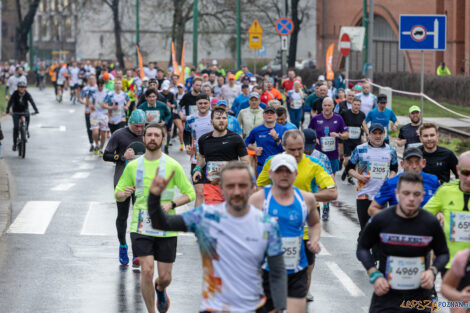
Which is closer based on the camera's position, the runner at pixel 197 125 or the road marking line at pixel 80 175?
the runner at pixel 197 125

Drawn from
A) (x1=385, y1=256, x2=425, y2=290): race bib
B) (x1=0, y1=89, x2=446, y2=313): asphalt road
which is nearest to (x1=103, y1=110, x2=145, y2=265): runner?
(x1=0, y1=89, x2=446, y2=313): asphalt road

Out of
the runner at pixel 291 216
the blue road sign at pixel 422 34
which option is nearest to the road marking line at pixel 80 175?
the blue road sign at pixel 422 34

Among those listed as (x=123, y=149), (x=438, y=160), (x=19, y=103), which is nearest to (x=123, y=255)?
(x=123, y=149)

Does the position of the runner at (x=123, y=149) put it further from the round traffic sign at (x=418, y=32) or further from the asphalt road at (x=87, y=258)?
the round traffic sign at (x=418, y=32)

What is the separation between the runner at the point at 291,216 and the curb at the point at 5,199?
6957 mm

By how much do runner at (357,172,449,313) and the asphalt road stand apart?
262cm

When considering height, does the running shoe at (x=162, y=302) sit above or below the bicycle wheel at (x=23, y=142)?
below

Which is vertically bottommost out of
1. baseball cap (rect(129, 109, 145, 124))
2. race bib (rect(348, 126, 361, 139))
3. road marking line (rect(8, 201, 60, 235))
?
road marking line (rect(8, 201, 60, 235))

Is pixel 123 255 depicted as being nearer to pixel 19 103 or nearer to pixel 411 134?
pixel 411 134

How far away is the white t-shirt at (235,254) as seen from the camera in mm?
5836

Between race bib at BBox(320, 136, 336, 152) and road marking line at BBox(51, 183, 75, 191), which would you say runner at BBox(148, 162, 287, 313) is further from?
road marking line at BBox(51, 183, 75, 191)

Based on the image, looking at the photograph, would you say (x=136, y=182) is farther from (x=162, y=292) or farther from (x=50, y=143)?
(x=50, y=143)

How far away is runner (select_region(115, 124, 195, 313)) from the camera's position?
8734mm

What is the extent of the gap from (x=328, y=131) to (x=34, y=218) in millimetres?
4790
